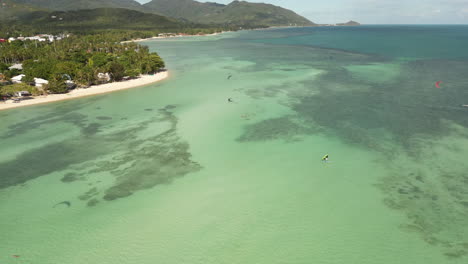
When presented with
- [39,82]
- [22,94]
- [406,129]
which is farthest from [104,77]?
[406,129]

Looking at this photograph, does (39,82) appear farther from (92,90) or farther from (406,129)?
(406,129)

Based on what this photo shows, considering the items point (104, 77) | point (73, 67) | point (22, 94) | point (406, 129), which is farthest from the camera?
point (104, 77)

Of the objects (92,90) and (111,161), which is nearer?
(111,161)

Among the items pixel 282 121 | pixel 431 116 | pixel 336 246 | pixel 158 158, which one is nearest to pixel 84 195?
pixel 158 158

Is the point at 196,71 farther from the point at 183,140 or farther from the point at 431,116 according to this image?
the point at 431,116

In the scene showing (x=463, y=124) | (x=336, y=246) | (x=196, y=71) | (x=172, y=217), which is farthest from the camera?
(x=196, y=71)

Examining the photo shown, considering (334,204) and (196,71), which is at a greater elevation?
(196,71)
